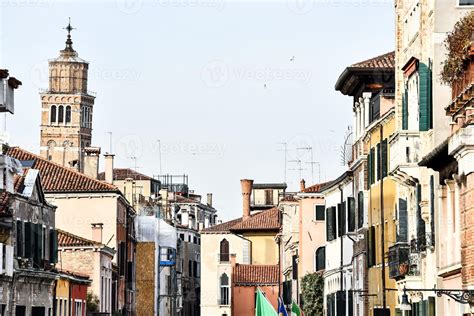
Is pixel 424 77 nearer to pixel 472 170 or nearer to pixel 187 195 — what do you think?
pixel 472 170

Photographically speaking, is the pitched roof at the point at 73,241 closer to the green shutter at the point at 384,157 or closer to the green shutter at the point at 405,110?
the green shutter at the point at 384,157

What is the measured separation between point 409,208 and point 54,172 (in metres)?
41.5

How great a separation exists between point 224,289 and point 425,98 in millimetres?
93513

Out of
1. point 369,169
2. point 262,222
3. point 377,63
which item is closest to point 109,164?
point 262,222

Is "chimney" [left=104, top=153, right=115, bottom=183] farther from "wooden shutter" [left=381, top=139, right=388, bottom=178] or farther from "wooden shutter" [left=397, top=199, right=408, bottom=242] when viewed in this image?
"wooden shutter" [left=397, top=199, right=408, bottom=242]

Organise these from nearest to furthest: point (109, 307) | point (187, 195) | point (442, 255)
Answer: point (442, 255), point (109, 307), point (187, 195)

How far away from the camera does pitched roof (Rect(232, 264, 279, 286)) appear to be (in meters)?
121

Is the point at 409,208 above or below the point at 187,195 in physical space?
below

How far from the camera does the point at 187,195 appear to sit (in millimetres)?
176375

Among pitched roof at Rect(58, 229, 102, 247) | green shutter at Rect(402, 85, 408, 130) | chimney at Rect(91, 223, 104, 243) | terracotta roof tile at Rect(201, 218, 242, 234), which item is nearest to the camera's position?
green shutter at Rect(402, 85, 408, 130)

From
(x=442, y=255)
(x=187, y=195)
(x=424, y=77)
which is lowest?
(x=442, y=255)

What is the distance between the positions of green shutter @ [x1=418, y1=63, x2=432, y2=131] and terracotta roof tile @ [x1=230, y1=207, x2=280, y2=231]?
87.7 meters

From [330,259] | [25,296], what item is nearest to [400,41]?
[25,296]

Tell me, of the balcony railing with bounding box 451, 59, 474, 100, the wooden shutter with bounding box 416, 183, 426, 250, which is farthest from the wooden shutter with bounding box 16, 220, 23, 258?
the balcony railing with bounding box 451, 59, 474, 100
